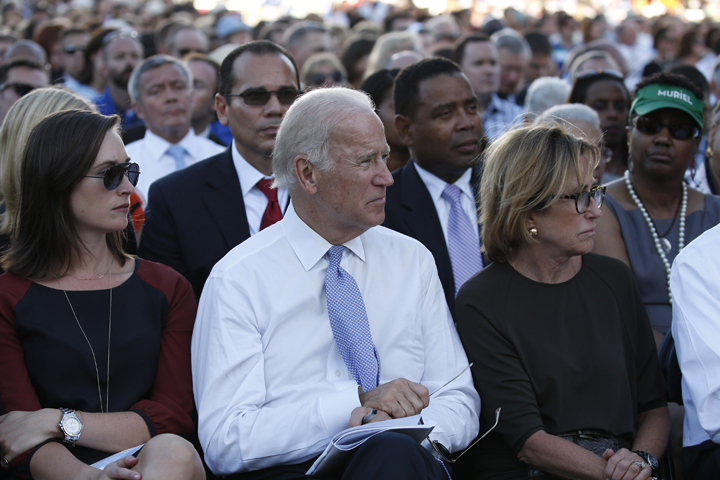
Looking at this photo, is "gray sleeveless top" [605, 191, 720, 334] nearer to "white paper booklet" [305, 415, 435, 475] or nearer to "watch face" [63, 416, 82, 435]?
"white paper booklet" [305, 415, 435, 475]

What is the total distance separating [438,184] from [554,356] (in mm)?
1397

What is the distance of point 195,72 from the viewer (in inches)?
281

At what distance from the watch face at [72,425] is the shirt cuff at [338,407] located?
0.88 m

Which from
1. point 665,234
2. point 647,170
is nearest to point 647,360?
point 665,234

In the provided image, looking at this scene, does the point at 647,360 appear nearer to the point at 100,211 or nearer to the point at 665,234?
the point at 665,234

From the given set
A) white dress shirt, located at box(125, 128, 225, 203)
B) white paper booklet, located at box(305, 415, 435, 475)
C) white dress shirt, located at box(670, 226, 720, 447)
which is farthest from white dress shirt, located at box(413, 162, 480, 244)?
white dress shirt, located at box(125, 128, 225, 203)

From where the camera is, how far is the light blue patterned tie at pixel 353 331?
285 centimetres

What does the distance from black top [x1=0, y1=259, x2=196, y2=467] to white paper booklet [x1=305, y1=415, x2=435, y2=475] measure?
70cm

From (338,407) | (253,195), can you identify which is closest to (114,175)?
(253,195)

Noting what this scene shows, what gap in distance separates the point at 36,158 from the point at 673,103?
315cm

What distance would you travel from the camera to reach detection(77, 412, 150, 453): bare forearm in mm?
2715

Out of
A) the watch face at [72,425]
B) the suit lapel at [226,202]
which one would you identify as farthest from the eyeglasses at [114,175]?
the watch face at [72,425]

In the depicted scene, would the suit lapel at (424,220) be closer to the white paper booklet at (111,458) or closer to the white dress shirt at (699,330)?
the white dress shirt at (699,330)

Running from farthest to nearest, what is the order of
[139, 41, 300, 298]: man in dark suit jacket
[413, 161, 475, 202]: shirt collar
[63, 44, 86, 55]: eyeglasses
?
[63, 44, 86, 55]: eyeglasses
[413, 161, 475, 202]: shirt collar
[139, 41, 300, 298]: man in dark suit jacket
